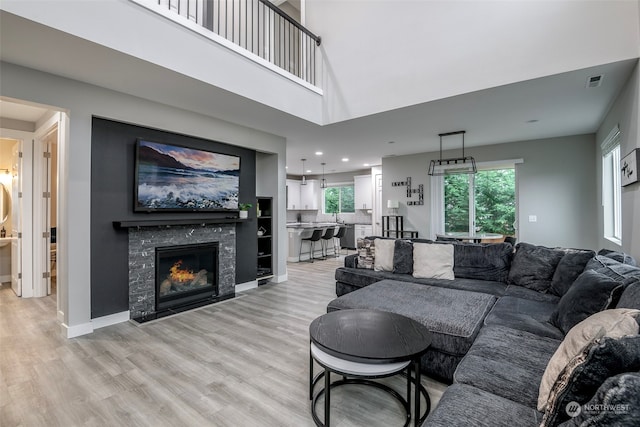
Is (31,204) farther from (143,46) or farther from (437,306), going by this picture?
(437,306)

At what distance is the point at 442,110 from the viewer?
424cm

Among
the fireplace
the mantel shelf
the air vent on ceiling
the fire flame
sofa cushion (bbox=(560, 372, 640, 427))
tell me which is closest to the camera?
sofa cushion (bbox=(560, 372, 640, 427))

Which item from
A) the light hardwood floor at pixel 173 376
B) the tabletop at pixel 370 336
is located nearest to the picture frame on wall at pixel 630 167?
the tabletop at pixel 370 336

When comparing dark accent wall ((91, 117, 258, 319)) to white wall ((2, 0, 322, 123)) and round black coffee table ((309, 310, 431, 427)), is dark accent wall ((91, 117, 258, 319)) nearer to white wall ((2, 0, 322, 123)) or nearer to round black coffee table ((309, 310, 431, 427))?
white wall ((2, 0, 322, 123))

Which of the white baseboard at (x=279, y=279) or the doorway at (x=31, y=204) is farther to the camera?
the white baseboard at (x=279, y=279)

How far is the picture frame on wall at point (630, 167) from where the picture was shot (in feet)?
8.78

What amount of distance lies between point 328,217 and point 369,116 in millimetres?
7107

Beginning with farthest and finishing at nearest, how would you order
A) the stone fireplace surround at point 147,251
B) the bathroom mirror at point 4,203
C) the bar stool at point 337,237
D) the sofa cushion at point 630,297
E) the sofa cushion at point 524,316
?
the bar stool at point 337,237, the bathroom mirror at point 4,203, the stone fireplace surround at point 147,251, the sofa cushion at point 524,316, the sofa cushion at point 630,297

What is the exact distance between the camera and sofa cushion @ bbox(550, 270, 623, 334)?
76.0 inches

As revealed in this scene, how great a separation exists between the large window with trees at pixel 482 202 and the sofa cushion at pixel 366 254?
3629 mm

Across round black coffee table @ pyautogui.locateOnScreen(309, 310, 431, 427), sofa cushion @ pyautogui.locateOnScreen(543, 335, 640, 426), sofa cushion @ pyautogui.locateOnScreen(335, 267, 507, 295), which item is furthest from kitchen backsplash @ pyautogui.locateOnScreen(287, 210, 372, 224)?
sofa cushion @ pyautogui.locateOnScreen(543, 335, 640, 426)

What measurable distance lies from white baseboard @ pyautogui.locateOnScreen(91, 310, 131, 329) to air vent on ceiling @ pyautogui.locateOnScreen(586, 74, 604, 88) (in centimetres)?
594

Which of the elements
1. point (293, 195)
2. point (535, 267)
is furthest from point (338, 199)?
point (535, 267)

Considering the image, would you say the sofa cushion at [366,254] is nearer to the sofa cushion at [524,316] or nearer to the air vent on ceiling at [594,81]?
the sofa cushion at [524,316]
